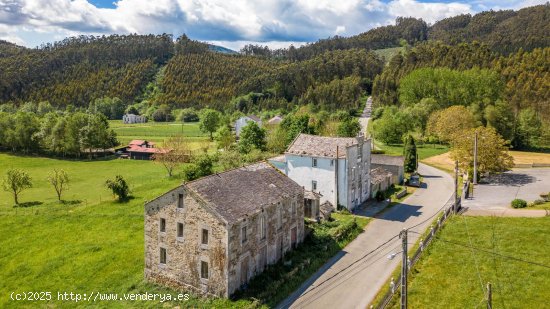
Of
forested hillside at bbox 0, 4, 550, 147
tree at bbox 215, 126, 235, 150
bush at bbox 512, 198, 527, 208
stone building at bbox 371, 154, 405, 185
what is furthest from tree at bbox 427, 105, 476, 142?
tree at bbox 215, 126, 235, 150

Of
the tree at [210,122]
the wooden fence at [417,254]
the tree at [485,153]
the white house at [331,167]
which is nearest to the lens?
the wooden fence at [417,254]

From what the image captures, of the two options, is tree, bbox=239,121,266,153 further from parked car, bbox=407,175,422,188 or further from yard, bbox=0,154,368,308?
parked car, bbox=407,175,422,188

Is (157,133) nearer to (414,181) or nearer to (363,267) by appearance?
(414,181)

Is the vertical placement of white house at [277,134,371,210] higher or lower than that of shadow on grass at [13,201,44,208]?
higher

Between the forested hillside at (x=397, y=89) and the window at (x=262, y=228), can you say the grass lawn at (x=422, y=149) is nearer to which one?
the forested hillside at (x=397, y=89)

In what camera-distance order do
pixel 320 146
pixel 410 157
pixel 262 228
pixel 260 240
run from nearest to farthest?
pixel 260 240, pixel 262 228, pixel 320 146, pixel 410 157

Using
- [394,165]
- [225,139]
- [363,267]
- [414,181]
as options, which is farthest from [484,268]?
[225,139]

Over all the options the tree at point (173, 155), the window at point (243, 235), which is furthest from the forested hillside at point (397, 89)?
the window at point (243, 235)
